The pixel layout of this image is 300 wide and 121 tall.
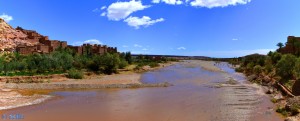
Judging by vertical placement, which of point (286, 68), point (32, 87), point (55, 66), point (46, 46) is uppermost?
point (46, 46)

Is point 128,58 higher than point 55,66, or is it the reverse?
point 128,58

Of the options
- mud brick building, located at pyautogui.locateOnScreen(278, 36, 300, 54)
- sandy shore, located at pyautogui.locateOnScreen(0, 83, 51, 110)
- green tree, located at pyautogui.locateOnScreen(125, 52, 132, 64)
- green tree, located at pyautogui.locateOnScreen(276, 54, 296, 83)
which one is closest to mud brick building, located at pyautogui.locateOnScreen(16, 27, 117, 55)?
green tree, located at pyautogui.locateOnScreen(125, 52, 132, 64)

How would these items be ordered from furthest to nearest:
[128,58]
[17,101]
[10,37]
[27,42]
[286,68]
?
[10,37] < [27,42] < [128,58] < [286,68] < [17,101]

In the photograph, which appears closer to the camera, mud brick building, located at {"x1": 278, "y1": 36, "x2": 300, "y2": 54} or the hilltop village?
mud brick building, located at {"x1": 278, "y1": 36, "x2": 300, "y2": 54}

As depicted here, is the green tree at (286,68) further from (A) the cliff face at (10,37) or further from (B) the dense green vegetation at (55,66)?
(A) the cliff face at (10,37)

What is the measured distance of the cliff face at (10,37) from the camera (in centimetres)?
10190

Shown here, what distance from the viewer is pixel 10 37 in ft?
369

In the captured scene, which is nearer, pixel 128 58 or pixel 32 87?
pixel 32 87

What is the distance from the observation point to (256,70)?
5988 centimetres

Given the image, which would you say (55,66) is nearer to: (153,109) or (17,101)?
(17,101)

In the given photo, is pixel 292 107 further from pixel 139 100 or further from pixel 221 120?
pixel 139 100

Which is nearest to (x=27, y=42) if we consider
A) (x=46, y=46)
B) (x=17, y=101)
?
(x=46, y=46)

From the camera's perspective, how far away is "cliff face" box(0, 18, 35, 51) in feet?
334

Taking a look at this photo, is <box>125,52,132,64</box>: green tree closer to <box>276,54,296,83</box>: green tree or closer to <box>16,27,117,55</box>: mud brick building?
<box>16,27,117,55</box>: mud brick building
